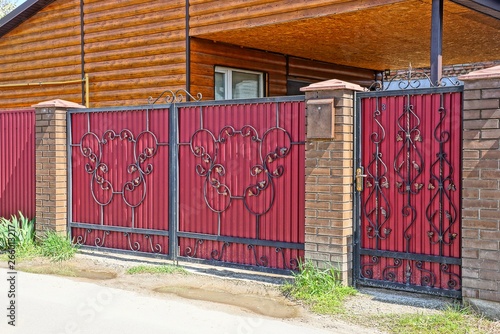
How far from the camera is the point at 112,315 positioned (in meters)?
5.50

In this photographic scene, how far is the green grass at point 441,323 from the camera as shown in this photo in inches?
193

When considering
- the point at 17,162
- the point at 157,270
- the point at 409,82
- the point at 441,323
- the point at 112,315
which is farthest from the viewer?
the point at 17,162

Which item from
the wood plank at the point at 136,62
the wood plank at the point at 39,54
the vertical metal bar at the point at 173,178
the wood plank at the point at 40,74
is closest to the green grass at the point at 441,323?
the vertical metal bar at the point at 173,178

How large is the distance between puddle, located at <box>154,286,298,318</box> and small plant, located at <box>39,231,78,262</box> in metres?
2.12

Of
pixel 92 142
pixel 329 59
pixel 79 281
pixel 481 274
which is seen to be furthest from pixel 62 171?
pixel 329 59

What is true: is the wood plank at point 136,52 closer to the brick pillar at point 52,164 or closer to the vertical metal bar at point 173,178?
the brick pillar at point 52,164

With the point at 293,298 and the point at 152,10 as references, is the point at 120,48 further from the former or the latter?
the point at 293,298

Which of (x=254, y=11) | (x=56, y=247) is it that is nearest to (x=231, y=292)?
(x=56, y=247)

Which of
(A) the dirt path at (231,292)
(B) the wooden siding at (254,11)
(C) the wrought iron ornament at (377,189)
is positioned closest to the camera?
(A) the dirt path at (231,292)

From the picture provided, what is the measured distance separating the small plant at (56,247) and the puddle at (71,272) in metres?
0.46

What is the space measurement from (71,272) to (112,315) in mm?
1967

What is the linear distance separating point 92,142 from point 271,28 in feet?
11.3

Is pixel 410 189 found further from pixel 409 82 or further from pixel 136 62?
pixel 136 62

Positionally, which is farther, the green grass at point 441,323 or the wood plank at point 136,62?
the wood plank at point 136,62
